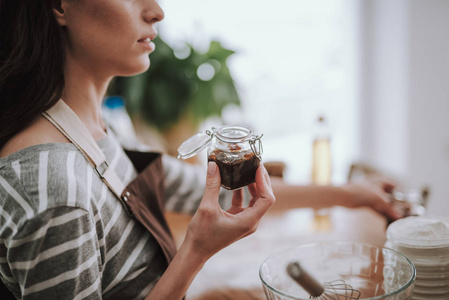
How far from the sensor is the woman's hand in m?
1.13

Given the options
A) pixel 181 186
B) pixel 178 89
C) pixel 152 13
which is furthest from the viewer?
pixel 178 89

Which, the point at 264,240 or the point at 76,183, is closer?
the point at 76,183

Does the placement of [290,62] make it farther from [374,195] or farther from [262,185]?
[262,185]

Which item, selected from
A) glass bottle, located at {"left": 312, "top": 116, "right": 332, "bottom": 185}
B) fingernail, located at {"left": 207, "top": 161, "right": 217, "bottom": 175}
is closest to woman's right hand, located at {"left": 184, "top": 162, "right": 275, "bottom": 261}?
fingernail, located at {"left": 207, "top": 161, "right": 217, "bottom": 175}

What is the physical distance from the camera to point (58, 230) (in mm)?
621

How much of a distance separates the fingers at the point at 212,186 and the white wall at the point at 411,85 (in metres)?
1.81

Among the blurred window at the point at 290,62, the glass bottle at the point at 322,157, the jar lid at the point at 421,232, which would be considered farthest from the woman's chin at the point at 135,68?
the blurred window at the point at 290,62

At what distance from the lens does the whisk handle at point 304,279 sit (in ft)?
2.28

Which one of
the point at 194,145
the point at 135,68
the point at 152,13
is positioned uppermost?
the point at 152,13

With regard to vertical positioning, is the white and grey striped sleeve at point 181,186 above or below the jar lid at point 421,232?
below

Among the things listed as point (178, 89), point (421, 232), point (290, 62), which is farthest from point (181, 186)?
point (290, 62)

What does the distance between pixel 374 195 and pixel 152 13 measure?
77cm

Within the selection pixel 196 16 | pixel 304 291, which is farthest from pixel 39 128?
pixel 196 16

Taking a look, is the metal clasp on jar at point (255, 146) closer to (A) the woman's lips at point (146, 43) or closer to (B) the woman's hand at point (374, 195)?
(A) the woman's lips at point (146, 43)
